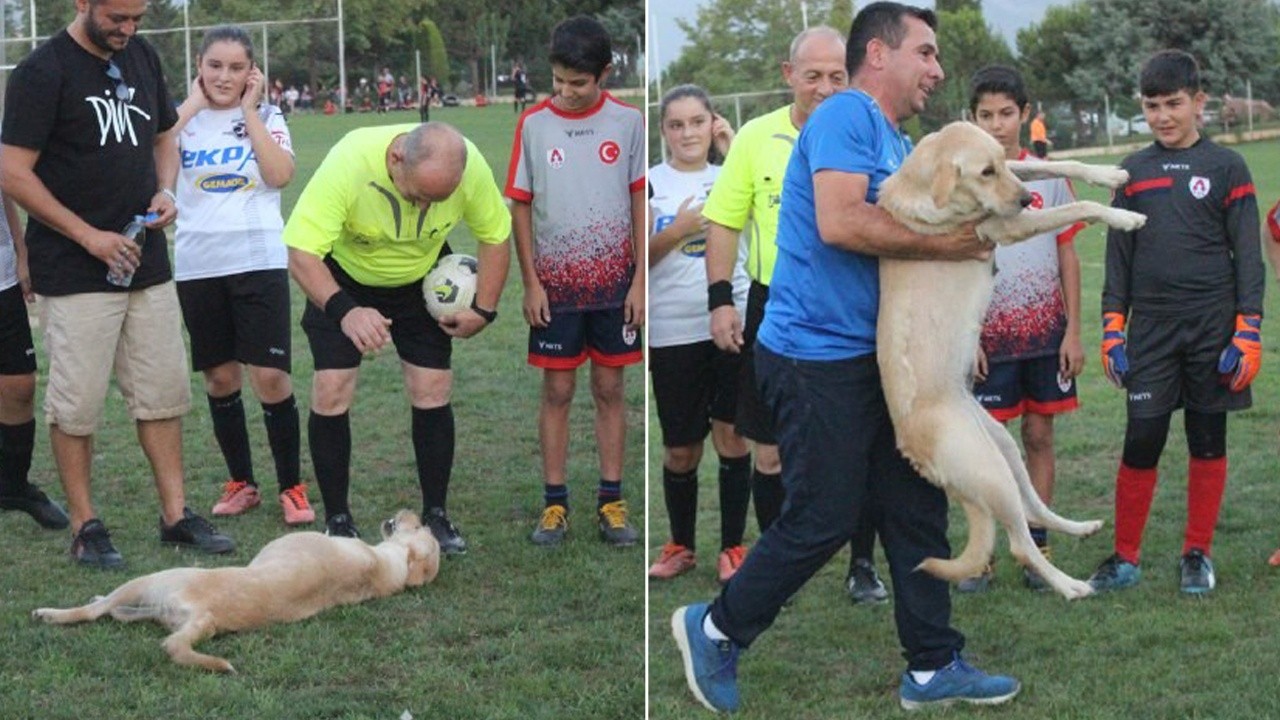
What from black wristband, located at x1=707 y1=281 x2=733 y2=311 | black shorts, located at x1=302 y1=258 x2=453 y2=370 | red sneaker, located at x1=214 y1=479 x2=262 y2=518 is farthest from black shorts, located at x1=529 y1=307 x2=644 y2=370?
red sneaker, located at x1=214 y1=479 x2=262 y2=518

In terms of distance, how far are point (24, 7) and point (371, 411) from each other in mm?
1498

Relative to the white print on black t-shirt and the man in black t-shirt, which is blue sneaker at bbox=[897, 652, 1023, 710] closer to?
the man in black t-shirt

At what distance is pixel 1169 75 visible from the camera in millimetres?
4586

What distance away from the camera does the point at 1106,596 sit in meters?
4.60

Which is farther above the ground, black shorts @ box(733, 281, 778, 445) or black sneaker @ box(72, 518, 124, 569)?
black shorts @ box(733, 281, 778, 445)

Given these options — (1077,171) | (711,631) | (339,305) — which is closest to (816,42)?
(1077,171)

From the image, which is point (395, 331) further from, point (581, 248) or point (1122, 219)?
point (1122, 219)

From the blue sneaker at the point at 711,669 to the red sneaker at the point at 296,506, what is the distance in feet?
4.95

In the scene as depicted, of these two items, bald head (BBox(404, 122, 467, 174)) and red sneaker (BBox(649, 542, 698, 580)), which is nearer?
red sneaker (BBox(649, 542, 698, 580))

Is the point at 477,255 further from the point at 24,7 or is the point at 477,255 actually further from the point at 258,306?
the point at 24,7

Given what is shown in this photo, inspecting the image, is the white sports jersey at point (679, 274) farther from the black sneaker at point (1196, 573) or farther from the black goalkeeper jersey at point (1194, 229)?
the black sneaker at point (1196, 573)

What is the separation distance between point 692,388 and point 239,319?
143 cm

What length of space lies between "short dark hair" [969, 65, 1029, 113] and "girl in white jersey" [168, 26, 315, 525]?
179 centimetres

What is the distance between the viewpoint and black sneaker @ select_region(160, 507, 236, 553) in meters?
4.86
